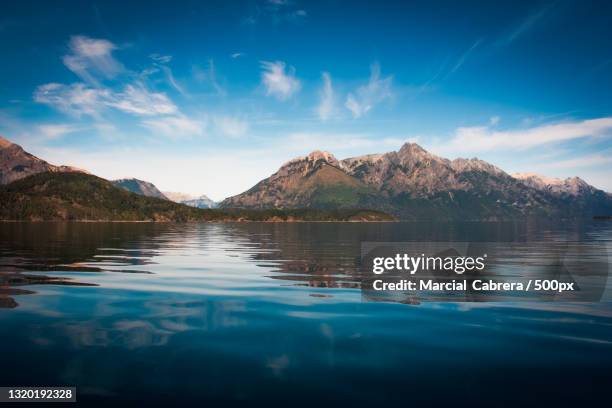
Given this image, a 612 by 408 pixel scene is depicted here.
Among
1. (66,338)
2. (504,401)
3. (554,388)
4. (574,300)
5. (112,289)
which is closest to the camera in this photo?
(504,401)

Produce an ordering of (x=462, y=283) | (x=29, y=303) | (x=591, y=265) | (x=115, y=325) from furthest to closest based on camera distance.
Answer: (x=591, y=265)
(x=462, y=283)
(x=29, y=303)
(x=115, y=325)

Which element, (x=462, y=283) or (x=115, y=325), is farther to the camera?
(x=462, y=283)

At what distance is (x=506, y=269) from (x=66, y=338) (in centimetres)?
4012

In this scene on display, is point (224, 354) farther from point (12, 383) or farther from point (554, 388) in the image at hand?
point (554, 388)

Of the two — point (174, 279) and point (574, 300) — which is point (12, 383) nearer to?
point (174, 279)

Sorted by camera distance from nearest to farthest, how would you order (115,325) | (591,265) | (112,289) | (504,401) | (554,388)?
(504,401) → (554,388) → (115,325) → (112,289) → (591,265)

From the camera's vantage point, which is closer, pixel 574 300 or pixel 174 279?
pixel 574 300

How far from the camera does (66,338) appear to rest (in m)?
16.7

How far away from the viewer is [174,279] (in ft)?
113

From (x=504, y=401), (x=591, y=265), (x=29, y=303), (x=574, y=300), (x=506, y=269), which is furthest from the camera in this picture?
(x=591, y=265)

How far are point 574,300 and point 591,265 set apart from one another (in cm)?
2408

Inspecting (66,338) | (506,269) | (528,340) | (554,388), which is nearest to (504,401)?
(554,388)

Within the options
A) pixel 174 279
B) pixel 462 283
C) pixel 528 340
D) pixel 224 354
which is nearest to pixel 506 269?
pixel 462 283

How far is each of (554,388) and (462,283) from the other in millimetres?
22921
